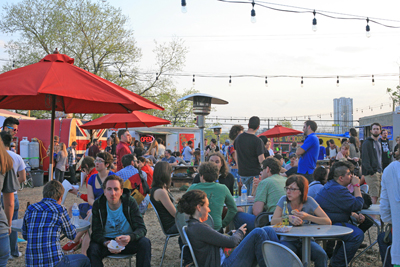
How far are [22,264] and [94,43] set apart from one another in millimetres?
20433

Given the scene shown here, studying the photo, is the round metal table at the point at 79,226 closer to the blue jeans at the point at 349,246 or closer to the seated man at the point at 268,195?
the seated man at the point at 268,195

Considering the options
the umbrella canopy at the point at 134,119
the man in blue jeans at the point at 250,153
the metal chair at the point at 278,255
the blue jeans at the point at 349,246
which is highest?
Answer: the umbrella canopy at the point at 134,119

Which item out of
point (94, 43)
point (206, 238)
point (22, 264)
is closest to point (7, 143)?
point (22, 264)

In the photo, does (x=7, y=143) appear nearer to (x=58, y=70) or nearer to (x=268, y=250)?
(x=58, y=70)

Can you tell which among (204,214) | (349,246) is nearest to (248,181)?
(349,246)

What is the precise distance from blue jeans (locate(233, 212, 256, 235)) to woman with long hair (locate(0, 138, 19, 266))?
249cm

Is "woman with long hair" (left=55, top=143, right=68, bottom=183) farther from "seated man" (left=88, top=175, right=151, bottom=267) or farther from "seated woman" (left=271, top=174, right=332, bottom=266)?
"seated woman" (left=271, top=174, right=332, bottom=266)

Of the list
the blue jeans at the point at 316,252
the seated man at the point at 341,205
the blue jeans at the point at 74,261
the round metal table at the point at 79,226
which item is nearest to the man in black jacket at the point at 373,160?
the seated man at the point at 341,205

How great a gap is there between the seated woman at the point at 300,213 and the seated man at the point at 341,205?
445 mm

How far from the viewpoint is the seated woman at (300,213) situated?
11.1 feet

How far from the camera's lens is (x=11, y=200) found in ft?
12.8

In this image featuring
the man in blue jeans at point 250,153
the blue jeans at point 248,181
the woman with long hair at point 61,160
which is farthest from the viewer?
the woman with long hair at point 61,160

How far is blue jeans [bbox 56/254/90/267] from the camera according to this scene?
121 inches

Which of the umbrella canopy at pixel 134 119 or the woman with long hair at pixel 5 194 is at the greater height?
the umbrella canopy at pixel 134 119
